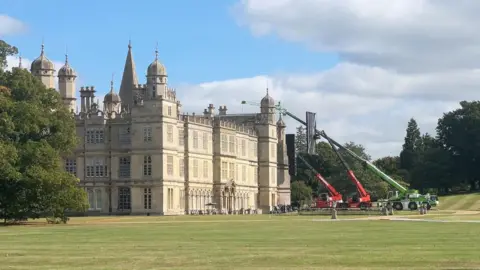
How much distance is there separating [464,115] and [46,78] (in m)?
76.4

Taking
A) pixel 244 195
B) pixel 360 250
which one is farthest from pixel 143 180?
pixel 360 250

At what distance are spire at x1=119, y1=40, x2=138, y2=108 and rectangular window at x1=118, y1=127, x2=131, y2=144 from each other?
26.1m

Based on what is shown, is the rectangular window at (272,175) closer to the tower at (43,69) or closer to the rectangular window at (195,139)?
the rectangular window at (195,139)

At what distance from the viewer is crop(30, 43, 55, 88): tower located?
11406 centimetres

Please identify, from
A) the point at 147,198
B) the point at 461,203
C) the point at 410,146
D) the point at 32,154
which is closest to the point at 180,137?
the point at 147,198

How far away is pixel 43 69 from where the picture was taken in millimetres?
114438

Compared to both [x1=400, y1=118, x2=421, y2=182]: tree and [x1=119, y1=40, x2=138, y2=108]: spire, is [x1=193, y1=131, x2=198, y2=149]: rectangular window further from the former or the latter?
[x1=400, y1=118, x2=421, y2=182]: tree

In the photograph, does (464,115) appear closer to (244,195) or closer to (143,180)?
(244,195)

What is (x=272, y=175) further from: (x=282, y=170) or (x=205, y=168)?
(x=205, y=168)

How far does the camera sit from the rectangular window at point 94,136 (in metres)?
112

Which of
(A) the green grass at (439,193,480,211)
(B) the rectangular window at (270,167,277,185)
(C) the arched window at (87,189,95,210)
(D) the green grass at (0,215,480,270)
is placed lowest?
(D) the green grass at (0,215,480,270)

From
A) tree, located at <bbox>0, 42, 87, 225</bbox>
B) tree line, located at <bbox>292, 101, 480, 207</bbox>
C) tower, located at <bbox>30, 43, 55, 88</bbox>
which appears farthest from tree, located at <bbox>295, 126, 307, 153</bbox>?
tree, located at <bbox>0, 42, 87, 225</bbox>

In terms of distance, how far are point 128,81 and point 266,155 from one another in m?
21.7

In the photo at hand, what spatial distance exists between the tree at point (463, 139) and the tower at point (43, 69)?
73.6 metres
